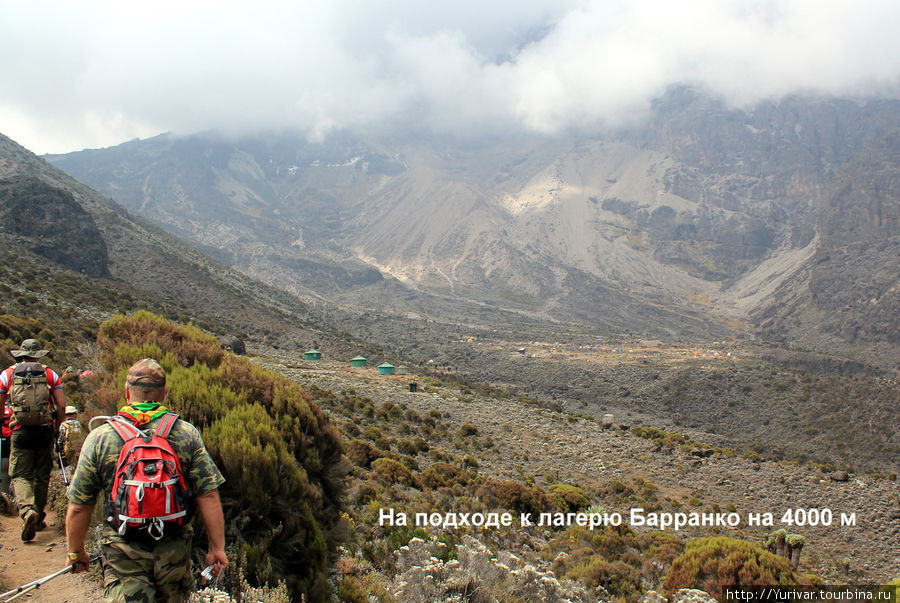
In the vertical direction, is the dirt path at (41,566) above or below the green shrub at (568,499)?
above

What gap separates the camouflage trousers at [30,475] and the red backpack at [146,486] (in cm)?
298

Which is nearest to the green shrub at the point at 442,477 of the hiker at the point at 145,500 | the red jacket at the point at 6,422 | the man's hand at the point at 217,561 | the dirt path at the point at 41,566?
the dirt path at the point at 41,566

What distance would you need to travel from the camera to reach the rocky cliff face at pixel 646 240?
119 metres

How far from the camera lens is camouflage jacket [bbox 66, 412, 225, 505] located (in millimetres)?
2816

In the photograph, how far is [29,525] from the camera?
475 cm

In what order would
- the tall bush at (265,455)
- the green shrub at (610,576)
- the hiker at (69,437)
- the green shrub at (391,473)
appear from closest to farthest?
1. the tall bush at (265,455)
2. the hiker at (69,437)
3. the green shrub at (610,576)
4. the green shrub at (391,473)

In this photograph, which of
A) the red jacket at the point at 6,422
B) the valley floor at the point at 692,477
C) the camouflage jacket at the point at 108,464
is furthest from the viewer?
the valley floor at the point at 692,477

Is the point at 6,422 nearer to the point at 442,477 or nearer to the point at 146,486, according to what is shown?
the point at 146,486

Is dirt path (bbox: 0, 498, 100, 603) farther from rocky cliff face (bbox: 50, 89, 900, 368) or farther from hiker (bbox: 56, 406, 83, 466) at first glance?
rocky cliff face (bbox: 50, 89, 900, 368)

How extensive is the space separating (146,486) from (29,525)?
125 inches

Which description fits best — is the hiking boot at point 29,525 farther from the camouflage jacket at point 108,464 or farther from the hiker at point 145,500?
the camouflage jacket at point 108,464

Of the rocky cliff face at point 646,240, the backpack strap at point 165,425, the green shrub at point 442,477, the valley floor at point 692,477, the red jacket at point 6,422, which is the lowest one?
the valley floor at point 692,477

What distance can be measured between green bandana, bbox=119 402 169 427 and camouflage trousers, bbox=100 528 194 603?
1.87ft

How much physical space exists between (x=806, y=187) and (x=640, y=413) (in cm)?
17365
